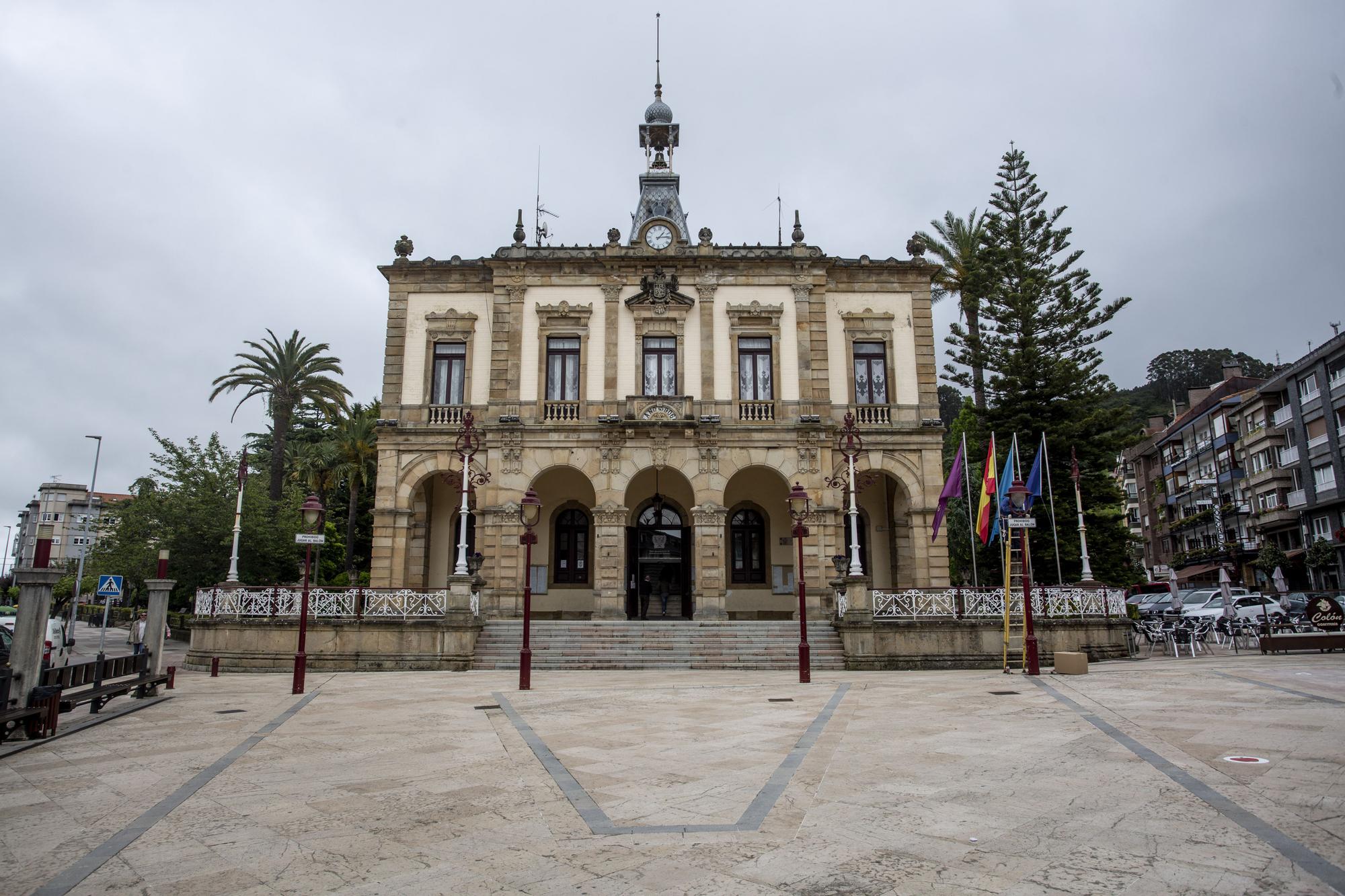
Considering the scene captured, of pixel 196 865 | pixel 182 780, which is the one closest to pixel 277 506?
pixel 182 780

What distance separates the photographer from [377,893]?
4766 mm

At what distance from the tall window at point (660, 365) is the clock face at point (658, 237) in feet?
10.4

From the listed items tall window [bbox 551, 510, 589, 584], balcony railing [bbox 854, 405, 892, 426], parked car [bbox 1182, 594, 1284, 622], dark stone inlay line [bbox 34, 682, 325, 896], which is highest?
balcony railing [bbox 854, 405, 892, 426]

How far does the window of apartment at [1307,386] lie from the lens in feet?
150

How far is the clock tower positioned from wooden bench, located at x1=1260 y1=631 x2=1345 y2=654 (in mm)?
20482

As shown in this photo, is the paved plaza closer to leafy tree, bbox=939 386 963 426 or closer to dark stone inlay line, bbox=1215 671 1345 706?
dark stone inlay line, bbox=1215 671 1345 706

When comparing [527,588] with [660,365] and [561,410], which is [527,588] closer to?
[561,410]

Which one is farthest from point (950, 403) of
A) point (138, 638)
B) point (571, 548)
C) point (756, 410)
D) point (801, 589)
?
point (138, 638)

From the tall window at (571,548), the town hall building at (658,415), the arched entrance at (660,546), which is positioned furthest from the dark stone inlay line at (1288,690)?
the tall window at (571,548)

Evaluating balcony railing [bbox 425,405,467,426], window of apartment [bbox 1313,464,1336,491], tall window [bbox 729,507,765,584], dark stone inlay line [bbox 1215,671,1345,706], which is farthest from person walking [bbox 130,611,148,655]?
window of apartment [bbox 1313,464,1336,491]

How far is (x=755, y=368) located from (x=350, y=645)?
49.0ft

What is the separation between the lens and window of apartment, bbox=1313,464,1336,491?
146ft

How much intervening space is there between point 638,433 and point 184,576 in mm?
19530

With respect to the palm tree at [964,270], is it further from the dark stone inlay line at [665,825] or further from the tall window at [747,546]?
the dark stone inlay line at [665,825]
